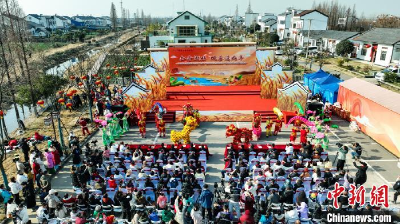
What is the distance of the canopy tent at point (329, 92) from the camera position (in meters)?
19.2

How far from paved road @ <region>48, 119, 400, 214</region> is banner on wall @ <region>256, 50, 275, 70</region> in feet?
21.7

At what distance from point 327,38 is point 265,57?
2924 cm

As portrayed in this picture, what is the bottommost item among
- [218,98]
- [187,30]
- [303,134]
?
[218,98]

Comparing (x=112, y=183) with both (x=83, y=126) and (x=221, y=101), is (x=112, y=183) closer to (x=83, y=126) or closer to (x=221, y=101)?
(x=83, y=126)

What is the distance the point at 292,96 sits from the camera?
17125 millimetres

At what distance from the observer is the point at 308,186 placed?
9.30 m

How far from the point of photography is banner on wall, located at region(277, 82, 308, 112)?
16.9 meters

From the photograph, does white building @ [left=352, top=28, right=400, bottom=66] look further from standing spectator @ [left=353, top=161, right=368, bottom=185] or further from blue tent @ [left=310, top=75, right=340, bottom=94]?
standing spectator @ [left=353, top=161, right=368, bottom=185]

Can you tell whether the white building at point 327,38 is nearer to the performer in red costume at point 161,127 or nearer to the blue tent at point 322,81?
the blue tent at point 322,81

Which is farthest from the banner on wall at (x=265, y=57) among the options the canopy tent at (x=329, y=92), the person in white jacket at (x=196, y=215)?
the person in white jacket at (x=196, y=215)

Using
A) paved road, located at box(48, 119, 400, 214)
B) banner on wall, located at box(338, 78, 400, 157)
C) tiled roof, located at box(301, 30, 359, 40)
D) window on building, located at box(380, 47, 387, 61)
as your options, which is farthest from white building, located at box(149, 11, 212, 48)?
banner on wall, located at box(338, 78, 400, 157)

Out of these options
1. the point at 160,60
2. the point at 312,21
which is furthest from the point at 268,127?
the point at 312,21

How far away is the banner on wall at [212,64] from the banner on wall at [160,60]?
40cm

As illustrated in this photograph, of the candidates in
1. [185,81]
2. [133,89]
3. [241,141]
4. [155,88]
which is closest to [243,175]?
[241,141]
